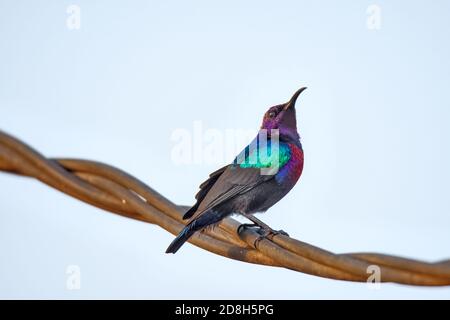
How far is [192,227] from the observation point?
4.19 meters

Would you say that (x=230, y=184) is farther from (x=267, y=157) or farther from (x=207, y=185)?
(x=267, y=157)

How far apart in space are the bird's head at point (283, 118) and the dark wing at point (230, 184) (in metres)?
0.82

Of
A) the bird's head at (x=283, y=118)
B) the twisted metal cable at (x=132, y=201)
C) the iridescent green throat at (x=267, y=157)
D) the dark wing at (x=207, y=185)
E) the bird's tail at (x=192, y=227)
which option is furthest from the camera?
the bird's head at (x=283, y=118)

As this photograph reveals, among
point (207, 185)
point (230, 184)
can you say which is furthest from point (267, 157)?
point (207, 185)

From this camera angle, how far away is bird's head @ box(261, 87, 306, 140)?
6219mm

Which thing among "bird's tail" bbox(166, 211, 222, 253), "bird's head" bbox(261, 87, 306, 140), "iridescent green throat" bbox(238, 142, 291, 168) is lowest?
"bird's tail" bbox(166, 211, 222, 253)

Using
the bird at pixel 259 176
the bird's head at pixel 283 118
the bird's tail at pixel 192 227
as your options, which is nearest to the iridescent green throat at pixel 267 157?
the bird at pixel 259 176

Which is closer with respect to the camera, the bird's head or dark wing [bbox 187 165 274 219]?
dark wing [bbox 187 165 274 219]

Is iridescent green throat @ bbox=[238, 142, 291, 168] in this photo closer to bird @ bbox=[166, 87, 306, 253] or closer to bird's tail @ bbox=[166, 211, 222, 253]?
bird @ bbox=[166, 87, 306, 253]

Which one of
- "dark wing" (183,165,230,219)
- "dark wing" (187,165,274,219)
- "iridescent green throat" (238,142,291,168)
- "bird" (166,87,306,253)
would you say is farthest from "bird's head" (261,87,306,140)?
"dark wing" (183,165,230,219)

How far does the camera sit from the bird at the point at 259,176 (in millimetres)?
4699

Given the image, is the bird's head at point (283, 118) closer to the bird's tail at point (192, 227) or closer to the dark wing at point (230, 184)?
the dark wing at point (230, 184)

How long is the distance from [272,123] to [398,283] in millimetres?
3774
